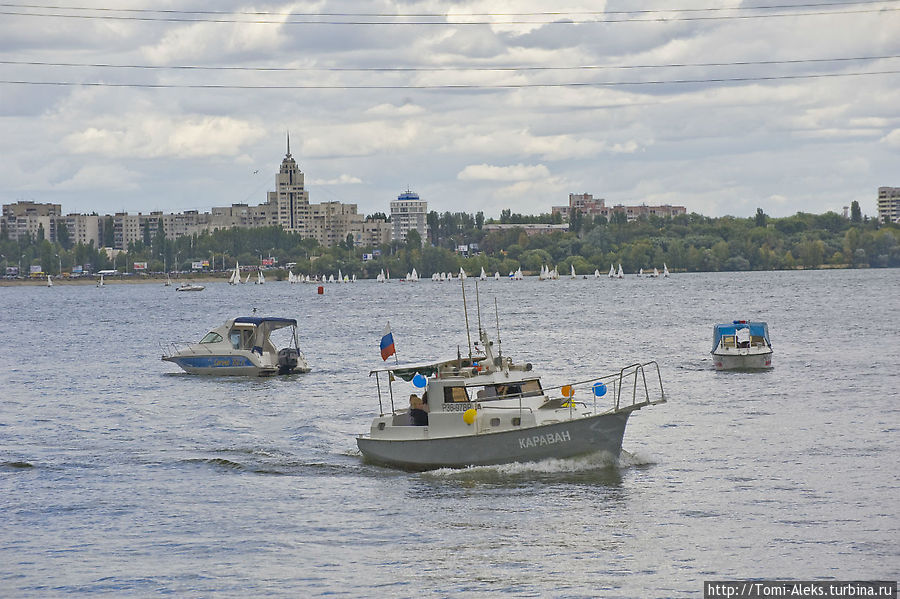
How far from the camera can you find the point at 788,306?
164m

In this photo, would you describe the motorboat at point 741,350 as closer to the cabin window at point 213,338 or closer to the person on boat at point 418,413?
the cabin window at point 213,338

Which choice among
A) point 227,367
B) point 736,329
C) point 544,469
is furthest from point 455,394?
point 736,329

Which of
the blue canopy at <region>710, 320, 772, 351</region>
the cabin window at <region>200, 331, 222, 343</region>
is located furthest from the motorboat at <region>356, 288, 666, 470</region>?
the cabin window at <region>200, 331, 222, 343</region>

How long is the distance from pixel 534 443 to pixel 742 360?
36025 mm

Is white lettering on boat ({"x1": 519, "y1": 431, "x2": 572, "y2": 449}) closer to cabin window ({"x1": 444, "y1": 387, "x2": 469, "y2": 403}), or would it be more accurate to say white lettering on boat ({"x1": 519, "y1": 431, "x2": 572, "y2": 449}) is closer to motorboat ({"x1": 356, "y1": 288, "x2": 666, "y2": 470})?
motorboat ({"x1": 356, "y1": 288, "x2": 666, "y2": 470})

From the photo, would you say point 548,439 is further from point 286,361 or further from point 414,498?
point 286,361

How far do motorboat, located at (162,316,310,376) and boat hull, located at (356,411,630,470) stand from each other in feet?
112

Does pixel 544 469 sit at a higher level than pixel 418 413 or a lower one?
lower

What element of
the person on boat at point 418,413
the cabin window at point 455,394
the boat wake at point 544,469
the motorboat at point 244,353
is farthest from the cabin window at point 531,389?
the motorboat at point 244,353

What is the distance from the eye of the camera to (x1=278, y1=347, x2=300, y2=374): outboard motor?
238ft

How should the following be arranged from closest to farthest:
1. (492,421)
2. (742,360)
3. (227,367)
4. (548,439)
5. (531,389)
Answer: (548,439), (492,421), (531,389), (742,360), (227,367)

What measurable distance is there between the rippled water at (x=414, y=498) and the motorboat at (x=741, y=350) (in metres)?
2.13

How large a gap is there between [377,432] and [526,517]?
28.3ft

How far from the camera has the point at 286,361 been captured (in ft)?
238
